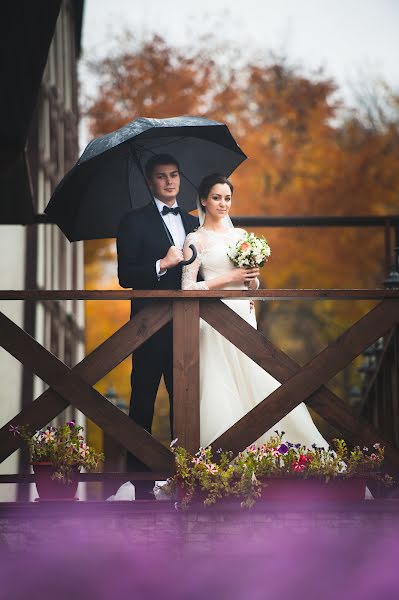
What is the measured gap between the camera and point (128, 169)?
7.18m

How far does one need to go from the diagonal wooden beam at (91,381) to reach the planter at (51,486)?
332 millimetres

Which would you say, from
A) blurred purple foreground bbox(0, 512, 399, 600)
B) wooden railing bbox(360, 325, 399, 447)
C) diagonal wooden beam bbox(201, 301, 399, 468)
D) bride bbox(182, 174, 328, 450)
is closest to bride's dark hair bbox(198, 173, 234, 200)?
bride bbox(182, 174, 328, 450)

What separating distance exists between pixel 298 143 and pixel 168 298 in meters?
18.2

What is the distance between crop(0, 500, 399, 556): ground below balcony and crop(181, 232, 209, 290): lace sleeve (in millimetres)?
1652

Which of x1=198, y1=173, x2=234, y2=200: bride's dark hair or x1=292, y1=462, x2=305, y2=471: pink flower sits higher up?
x1=198, y1=173, x2=234, y2=200: bride's dark hair

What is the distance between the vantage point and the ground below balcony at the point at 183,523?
554 centimetres

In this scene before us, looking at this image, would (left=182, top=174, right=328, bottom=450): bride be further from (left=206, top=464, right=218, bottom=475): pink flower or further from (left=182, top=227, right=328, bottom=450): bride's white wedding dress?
(left=206, top=464, right=218, bottom=475): pink flower

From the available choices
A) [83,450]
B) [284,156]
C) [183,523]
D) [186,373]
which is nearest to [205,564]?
[183,523]

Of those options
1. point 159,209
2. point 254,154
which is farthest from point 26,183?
point 254,154

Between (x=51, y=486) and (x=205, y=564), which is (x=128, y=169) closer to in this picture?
(x=51, y=486)

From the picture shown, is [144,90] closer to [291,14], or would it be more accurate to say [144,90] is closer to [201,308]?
[291,14]

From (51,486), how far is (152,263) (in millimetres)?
1641

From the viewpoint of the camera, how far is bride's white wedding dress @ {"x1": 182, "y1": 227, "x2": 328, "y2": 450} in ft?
21.6

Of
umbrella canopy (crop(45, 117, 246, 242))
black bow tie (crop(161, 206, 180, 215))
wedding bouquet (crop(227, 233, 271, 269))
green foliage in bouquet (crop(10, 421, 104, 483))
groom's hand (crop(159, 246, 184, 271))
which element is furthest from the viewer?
black bow tie (crop(161, 206, 180, 215))
